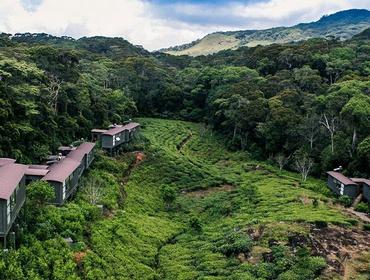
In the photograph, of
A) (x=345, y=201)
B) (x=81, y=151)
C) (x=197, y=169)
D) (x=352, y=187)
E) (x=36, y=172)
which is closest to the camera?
(x=36, y=172)

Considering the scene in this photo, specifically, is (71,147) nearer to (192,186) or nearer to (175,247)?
(192,186)

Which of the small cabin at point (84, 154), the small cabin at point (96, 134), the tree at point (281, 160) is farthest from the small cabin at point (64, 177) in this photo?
the tree at point (281, 160)

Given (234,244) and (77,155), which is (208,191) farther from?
(234,244)

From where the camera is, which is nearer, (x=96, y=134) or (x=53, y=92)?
(x=53, y=92)

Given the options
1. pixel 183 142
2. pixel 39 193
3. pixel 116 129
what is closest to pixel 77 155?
pixel 39 193

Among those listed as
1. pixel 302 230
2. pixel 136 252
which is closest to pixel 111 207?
pixel 136 252

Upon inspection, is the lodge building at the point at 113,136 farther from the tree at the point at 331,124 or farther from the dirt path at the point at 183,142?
the tree at the point at 331,124

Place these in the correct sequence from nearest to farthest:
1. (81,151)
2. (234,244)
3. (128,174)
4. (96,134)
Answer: (234,244) → (81,151) → (128,174) → (96,134)
